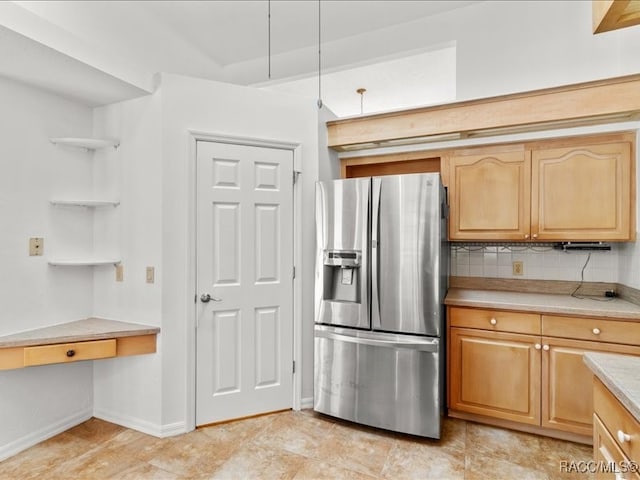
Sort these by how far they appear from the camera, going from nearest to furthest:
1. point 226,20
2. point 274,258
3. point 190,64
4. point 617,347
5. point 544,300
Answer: point 617,347 < point 544,300 < point 274,258 < point 226,20 < point 190,64

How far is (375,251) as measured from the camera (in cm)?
253

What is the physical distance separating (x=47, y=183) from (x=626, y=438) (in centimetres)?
326

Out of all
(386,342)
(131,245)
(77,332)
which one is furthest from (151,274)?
(386,342)

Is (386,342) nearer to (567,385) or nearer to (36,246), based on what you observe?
(567,385)

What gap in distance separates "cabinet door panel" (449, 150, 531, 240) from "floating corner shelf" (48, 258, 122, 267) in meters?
2.59

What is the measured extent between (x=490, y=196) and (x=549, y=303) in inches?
34.9

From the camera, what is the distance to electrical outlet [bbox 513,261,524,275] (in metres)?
3.05

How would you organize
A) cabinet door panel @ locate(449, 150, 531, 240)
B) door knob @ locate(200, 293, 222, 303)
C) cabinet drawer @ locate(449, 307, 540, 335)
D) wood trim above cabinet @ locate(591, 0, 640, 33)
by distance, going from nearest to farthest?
1. wood trim above cabinet @ locate(591, 0, 640, 33)
2. cabinet drawer @ locate(449, 307, 540, 335)
3. door knob @ locate(200, 293, 222, 303)
4. cabinet door panel @ locate(449, 150, 531, 240)

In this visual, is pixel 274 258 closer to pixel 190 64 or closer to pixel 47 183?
pixel 47 183

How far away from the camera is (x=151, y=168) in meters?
2.54

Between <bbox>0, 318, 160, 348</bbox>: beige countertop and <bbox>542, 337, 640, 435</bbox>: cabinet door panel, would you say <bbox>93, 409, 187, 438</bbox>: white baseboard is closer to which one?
<bbox>0, 318, 160, 348</bbox>: beige countertop

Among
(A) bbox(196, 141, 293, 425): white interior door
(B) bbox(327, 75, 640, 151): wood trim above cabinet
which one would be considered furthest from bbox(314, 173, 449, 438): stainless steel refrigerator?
(B) bbox(327, 75, 640, 151): wood trim above cabinet

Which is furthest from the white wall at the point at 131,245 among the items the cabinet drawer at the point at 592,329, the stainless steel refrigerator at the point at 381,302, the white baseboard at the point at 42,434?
the cabinet drawer at the point at 592,329

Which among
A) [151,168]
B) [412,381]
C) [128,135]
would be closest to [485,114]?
[412,381]
